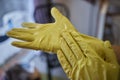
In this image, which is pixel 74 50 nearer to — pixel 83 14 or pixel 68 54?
pixel 68 54

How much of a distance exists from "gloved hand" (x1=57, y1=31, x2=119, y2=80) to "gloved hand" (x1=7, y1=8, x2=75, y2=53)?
4 cm

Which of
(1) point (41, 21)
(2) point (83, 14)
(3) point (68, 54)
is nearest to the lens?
(3) point (68, 54)

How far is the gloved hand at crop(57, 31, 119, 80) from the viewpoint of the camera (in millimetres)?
618

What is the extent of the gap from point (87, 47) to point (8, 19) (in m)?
1.25

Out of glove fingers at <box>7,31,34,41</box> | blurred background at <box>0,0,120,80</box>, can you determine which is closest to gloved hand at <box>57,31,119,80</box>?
glove fingers at <box>7,31,34,41</box>

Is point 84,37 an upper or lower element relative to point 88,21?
upper

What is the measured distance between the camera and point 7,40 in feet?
5.24

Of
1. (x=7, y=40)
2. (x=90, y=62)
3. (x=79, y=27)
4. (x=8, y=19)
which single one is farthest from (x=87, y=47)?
(x=79, y=27)

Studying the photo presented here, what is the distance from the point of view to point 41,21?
1.96 m

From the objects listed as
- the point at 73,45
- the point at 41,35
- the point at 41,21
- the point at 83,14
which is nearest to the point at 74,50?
the point at 73,45

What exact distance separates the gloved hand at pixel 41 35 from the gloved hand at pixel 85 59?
0.04m

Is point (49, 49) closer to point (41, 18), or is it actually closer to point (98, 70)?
point (98, 70)

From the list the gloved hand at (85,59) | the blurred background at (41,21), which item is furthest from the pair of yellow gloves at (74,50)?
the blurred background at (41,21)

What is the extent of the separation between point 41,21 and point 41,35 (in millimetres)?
1269
